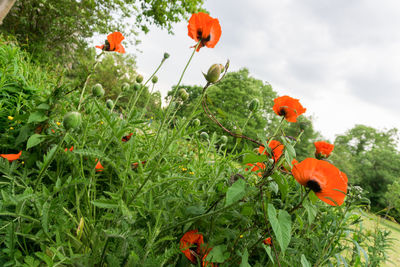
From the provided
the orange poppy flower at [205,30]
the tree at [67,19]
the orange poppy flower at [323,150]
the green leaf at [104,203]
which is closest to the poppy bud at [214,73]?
the orange poppy flower at [205,30]

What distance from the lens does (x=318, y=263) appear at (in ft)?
2.71

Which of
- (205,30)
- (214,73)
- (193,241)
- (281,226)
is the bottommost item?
(193,241)

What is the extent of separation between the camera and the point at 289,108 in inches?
32.3

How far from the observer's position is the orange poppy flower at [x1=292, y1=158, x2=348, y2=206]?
1.77ft

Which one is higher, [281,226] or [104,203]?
[281,226]

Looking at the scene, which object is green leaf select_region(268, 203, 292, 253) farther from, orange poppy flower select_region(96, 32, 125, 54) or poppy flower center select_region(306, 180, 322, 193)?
orange poppy flower select_region(96, 32, 125, 54)

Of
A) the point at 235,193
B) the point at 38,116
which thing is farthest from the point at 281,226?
the point at 38,116

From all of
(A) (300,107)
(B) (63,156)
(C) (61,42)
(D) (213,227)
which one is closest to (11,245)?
(B) (63,156)

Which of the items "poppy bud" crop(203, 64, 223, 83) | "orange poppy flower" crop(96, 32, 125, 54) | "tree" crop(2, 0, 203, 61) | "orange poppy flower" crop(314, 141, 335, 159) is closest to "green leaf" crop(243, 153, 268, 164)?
"poppy bud" crop(203, 64, 223, 83)

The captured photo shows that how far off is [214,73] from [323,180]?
418 millimetres

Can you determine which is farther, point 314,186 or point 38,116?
point 38,116

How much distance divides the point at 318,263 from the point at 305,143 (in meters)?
23.0

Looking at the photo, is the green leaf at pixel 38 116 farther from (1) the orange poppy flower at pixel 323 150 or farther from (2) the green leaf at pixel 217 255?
(1) the orange poppy flower at pixel 323 150

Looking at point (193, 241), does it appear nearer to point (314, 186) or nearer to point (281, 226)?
point (281, 226)
